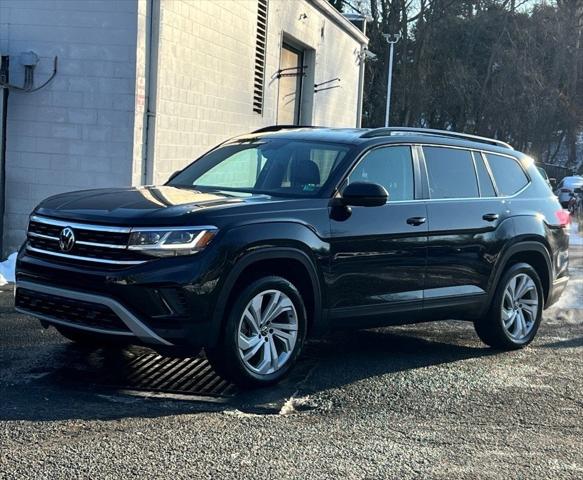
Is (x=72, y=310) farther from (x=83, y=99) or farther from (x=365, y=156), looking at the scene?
(x=83, y=99)

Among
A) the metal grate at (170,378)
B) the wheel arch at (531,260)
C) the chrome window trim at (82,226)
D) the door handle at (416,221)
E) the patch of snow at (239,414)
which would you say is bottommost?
the metal grate at (170,378)

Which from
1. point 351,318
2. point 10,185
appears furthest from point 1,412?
point 10,185

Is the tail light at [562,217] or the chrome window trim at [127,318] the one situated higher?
the tail light at [562,217]

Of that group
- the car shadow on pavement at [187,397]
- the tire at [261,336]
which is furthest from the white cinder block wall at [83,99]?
the tire at [261,336]

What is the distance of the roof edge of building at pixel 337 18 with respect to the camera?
19.5m

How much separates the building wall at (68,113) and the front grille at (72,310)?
5.55 meters

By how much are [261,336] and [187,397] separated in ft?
2.14

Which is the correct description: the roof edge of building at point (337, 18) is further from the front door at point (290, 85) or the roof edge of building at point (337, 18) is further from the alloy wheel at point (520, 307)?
the alloy wheel at point (520, 307)

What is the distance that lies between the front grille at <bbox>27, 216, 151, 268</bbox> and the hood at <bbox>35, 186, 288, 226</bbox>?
0.06 meters

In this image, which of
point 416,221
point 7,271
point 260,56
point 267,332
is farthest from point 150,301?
point 260,56

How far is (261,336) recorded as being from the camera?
18.5 ft

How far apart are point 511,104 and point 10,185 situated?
37.4m

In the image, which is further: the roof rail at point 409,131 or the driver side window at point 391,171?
the roof rail at point 409,131

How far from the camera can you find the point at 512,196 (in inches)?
296
